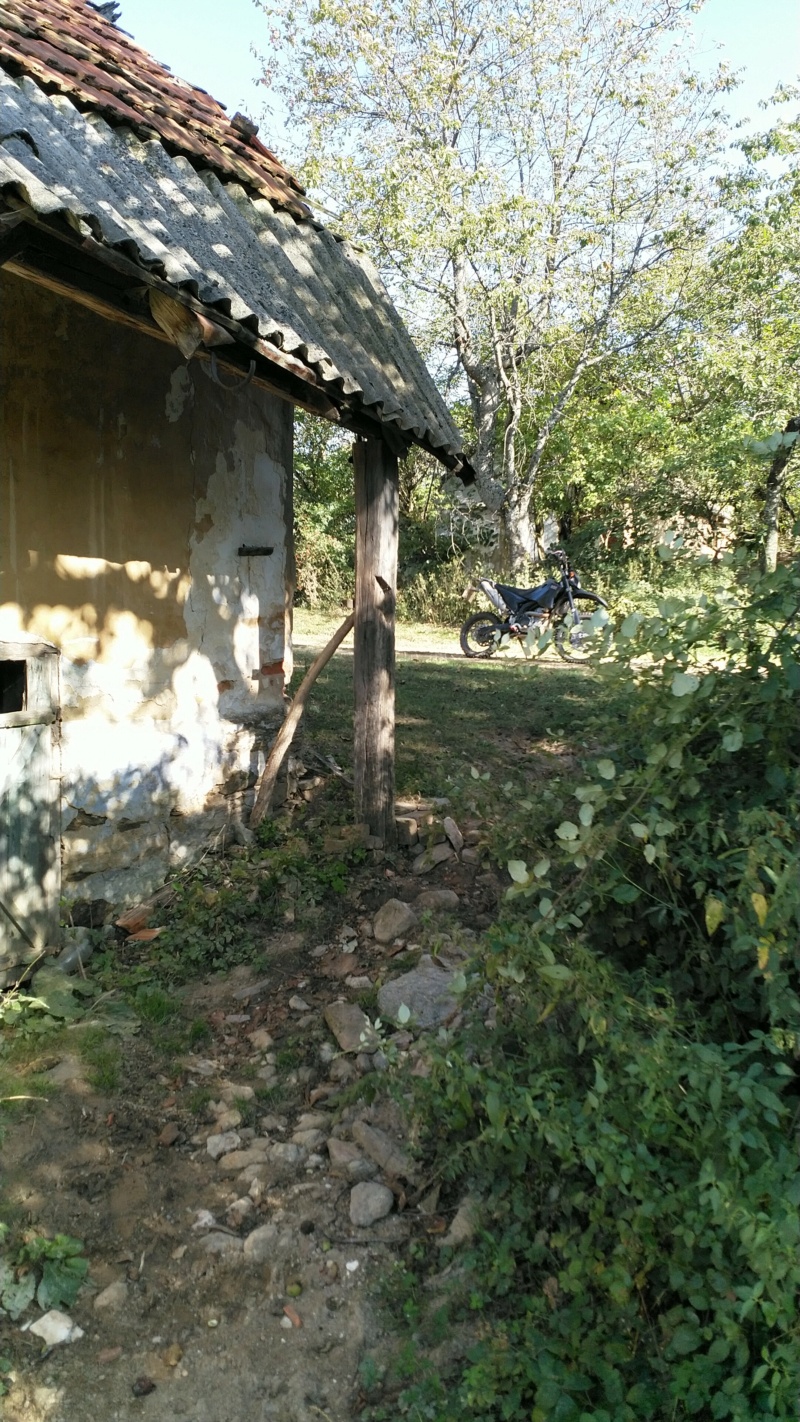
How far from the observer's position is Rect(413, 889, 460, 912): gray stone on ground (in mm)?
4938

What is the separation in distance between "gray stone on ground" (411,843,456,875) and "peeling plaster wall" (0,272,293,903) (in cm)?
112

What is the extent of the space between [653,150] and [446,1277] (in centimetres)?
1744

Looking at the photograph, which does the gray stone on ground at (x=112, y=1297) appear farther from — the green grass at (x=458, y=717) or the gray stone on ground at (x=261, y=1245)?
the green grass at (x=458, y=717)

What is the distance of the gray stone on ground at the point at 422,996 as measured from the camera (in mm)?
3934

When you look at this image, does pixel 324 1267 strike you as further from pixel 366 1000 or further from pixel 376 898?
pixel 376 898

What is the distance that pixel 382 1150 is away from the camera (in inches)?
131

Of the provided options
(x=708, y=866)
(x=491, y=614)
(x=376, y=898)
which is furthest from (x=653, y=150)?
(x=708, y=866)

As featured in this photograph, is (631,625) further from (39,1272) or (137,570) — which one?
(137,570)

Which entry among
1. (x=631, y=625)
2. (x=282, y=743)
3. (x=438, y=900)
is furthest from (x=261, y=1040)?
(x=631, y=625)

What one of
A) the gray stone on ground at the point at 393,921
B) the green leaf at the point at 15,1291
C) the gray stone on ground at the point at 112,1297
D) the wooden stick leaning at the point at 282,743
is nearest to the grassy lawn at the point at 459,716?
the gray stone on ground at the point at 393,921

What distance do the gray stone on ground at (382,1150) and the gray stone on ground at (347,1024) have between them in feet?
1.32

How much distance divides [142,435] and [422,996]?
117 inches

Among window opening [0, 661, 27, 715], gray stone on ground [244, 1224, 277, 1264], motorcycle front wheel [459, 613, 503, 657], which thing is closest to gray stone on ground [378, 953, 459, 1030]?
gray stone on ground [244, 1224, 277, 1264]

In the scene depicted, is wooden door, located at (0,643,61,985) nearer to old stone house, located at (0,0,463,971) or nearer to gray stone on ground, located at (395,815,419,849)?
old stone house, located at (0,0,463,971)
